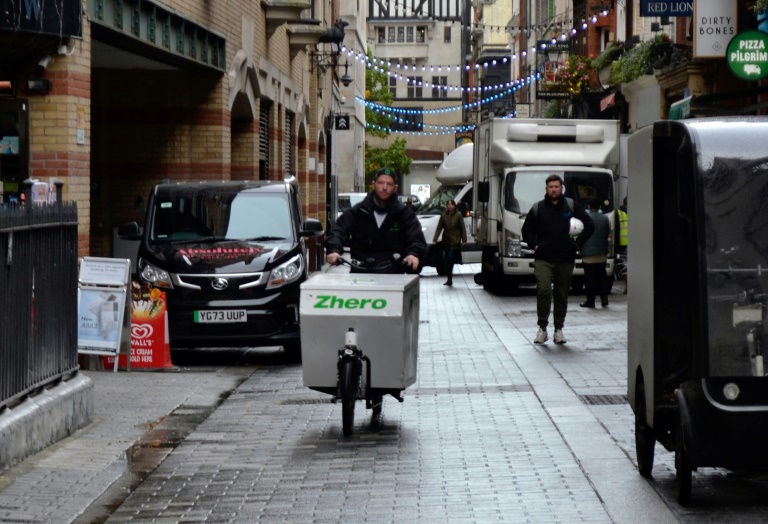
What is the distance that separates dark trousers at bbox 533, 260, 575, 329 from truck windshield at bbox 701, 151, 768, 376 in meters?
9.44

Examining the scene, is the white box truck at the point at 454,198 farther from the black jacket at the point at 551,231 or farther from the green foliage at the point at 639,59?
the black jacket at the point at 551,231

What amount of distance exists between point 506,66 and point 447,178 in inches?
2566

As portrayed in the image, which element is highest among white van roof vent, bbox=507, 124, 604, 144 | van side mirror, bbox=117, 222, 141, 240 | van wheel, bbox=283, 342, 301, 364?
white van roof vent, bbox=507, 124, 604, 144

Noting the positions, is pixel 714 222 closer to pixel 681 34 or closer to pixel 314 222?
pixel 314 222

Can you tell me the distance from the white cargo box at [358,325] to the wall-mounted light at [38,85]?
5.93 metres

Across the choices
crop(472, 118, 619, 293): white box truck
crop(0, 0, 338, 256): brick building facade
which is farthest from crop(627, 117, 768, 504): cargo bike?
crop(472, 118, 619, 293): white box truck

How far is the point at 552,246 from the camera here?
54.4ft

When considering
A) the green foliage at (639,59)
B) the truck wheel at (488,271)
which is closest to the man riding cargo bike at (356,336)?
the truck wheel at (488,271)

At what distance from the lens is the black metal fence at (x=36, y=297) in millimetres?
8672

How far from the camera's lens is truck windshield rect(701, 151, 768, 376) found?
7.05 metres

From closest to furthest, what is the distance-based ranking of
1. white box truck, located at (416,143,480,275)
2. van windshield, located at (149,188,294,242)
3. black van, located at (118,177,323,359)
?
black van, located at (118,177,323,359), van windshield, located at (149,188,294,242), white box truck, located at (416,143,480,275)

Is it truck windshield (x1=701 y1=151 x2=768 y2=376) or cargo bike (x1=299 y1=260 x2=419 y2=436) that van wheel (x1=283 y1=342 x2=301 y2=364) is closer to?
cargo bike (x1=299 y1=260 x2=419 y2=436)

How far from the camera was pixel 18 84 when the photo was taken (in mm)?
14938

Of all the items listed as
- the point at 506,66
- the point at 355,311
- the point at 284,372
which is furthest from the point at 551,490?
the point at 506,66
